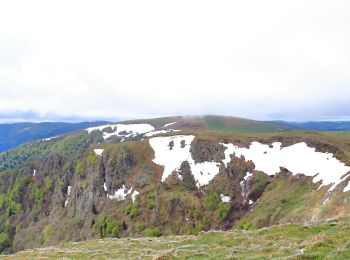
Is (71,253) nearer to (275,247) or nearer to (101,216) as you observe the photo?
(275,247)

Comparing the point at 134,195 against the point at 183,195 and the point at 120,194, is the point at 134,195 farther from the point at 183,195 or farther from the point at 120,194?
the point at 183,195

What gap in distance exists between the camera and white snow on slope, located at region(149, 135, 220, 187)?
165 metres

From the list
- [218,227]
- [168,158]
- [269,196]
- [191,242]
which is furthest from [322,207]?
[168,158]

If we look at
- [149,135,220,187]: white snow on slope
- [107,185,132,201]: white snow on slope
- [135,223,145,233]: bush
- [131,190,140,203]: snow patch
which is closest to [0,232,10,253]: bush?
[107,185,132,201]: white snow on slope

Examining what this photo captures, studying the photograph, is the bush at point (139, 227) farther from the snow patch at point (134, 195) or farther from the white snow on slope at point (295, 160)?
the white snow on slope at point (295, 160)

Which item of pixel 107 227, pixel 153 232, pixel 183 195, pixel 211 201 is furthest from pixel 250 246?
pixel 107 227

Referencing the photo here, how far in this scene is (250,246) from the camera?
35.3m

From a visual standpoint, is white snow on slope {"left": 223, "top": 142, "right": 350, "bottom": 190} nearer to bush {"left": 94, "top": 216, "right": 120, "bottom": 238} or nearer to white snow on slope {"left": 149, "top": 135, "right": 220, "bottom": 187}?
white snow on slope {"left": 149, "top": 135, "right": 220, "bottom": 187}

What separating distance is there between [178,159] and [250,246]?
140724 millimetres

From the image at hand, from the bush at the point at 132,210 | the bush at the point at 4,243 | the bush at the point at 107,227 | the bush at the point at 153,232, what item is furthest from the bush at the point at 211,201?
the bush at the point at 4,243

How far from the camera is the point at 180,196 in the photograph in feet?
513

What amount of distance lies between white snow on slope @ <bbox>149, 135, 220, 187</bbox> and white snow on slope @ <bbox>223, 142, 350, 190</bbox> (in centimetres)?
936

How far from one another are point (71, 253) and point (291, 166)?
112299 millimetres

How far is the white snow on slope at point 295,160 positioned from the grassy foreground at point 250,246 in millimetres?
82616
